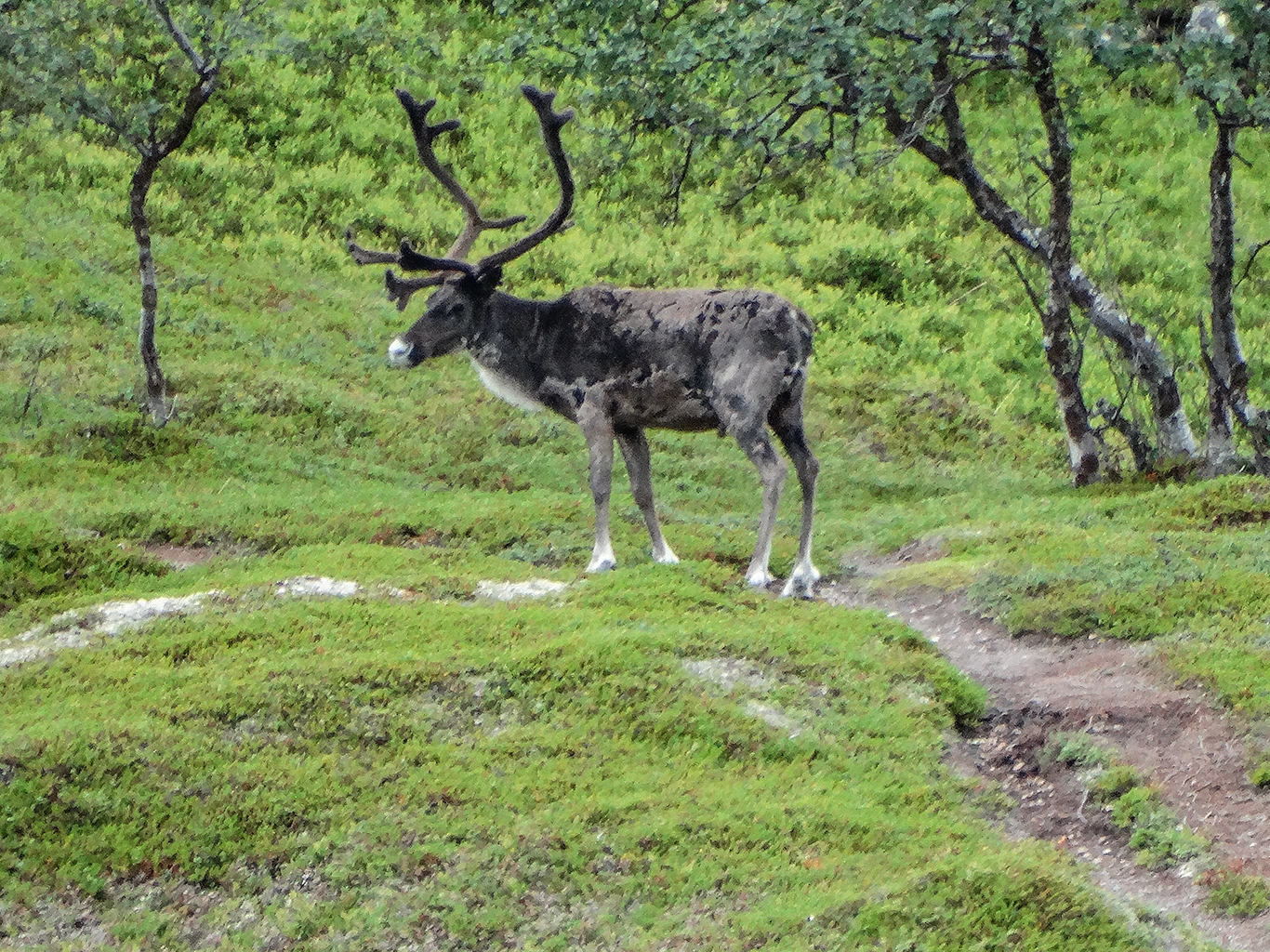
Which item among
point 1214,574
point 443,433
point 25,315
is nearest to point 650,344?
point 1214,574

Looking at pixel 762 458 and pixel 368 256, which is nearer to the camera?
pixel 762 458

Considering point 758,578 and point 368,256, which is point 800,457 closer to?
point 758,578

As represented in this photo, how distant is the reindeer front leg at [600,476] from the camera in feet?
47.4

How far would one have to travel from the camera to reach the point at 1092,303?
1991 centimetres

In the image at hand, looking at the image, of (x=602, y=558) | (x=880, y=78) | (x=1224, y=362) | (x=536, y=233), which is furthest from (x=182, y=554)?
(x=1224, y=362)

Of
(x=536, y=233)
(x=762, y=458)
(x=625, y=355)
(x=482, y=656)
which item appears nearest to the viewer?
(x=482, y=656)

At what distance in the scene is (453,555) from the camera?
49.3ft

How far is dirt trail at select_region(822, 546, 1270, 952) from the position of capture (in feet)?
28.1

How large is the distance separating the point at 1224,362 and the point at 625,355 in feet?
28.6

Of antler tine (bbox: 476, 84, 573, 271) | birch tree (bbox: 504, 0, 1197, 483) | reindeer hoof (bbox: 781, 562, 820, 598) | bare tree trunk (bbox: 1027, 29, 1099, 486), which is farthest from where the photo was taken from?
bare tree trunk (bbox: 1027, 29, 1099, 486)

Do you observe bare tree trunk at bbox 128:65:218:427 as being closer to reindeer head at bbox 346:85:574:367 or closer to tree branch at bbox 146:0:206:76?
tree branch at bbox 146:0:206:76

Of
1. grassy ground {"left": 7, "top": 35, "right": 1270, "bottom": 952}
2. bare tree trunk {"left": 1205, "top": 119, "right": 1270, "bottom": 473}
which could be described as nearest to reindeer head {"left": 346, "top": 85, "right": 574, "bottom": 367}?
grassy ground {"left": 7, "top": 35, "right": 1270, "bottom": 952}

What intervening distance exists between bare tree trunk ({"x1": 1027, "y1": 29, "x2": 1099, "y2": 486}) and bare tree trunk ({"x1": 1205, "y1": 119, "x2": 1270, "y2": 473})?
5.65 feet

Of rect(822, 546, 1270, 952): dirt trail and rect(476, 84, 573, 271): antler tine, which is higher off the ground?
rect(476, 84, 573, 271): antler tine
